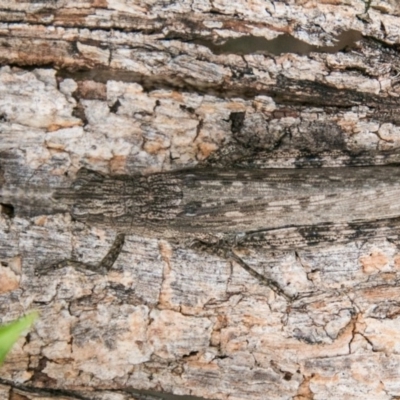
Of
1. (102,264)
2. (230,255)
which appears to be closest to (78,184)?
(102,264)

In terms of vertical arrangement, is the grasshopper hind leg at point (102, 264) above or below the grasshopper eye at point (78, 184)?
below

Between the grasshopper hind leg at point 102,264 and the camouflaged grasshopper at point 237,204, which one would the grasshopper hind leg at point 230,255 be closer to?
the camouflaged grasshopper at point 237,204

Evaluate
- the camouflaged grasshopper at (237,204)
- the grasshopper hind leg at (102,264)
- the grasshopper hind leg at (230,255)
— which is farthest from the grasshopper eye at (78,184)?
the grasshopper hind leg at (230,255)

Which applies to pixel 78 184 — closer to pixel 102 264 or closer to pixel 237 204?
pixel 102 264

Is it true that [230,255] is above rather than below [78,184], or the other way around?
below

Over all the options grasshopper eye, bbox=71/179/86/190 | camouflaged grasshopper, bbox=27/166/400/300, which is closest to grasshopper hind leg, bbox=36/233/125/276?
camouflaged grasshopper, bbox=27/166/400/300

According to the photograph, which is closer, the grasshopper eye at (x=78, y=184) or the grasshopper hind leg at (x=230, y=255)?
the grasshopper eye at (x=78, y=184)

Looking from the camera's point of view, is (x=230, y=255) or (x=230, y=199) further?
(x=230, y=255)

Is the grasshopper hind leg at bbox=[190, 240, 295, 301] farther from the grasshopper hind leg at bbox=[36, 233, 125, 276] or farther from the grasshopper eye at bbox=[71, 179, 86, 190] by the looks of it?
the grasshopper eye at bbox=[71, 179, 86, 190]

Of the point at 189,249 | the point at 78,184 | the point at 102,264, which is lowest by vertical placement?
the point at 102,264

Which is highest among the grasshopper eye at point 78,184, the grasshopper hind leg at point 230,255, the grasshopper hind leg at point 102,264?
the grasshopper eye at point 78,184
